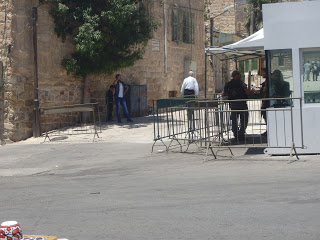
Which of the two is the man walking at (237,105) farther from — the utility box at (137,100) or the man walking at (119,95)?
the utility box at (137,100)

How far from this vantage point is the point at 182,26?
26.7 meters

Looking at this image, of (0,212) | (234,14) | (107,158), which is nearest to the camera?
(0,212)

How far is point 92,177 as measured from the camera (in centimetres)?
1079

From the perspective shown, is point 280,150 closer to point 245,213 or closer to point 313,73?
point 313,73

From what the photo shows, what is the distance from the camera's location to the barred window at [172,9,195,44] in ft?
85.1

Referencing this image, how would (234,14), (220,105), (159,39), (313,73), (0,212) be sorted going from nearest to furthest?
(0,212)
(313,73)
(220,105)
(159,39)
(234,14)

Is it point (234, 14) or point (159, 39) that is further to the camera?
point (234, 14)

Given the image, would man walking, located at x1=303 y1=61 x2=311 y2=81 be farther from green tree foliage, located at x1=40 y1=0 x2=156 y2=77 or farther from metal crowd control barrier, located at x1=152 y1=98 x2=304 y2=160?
green tree foliage, located at x1=40 y1=0 x2=156 y2=77

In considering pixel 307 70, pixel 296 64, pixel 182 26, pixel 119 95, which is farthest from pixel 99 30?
pixel 307 70

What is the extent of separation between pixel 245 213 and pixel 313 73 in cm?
545

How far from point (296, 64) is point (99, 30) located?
28.2 feet

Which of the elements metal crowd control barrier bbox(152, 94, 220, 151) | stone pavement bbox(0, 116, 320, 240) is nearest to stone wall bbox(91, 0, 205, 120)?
metal crowd control barrier bbox(152, 94, 220, 151)

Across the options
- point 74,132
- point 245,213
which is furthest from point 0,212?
point 74,132

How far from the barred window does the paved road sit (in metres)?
13.2
